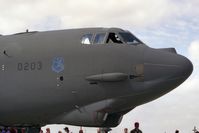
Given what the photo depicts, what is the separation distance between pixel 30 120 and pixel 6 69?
217 cm

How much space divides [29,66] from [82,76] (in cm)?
231

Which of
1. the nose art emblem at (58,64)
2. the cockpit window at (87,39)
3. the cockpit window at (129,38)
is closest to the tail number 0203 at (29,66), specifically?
the nose art emblem at (58,64)

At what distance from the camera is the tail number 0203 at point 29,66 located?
16580mm

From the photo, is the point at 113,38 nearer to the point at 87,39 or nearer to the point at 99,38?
the point at 99,38

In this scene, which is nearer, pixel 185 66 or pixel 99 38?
pixel 185 66

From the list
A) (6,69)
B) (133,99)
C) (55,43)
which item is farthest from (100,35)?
(6,69)

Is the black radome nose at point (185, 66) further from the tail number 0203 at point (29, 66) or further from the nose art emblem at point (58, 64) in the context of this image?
the tail number 0203 at point (29, 66)

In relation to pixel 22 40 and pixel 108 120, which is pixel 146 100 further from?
pixel 22 40

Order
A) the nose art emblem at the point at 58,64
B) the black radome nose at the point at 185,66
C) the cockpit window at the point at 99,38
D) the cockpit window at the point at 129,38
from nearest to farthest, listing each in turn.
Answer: the black radome nose at the point at 185,66, the nose art emblem at the point at 58,64, the cockpit window at the point at 99,38, the cockpit window at the point at 129,38

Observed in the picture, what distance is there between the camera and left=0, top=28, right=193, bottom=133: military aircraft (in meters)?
15.2

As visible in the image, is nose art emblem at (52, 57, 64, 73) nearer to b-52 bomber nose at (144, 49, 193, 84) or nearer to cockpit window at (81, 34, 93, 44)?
cockpit window at (81, 34, 93, 44)

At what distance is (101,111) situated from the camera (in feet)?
50.6

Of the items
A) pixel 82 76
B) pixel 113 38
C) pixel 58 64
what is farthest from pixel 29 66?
pixel 113 38

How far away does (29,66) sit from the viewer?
55.0 feet
